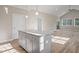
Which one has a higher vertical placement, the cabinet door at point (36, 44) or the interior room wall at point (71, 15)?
the interior room wall at point (71, 15)

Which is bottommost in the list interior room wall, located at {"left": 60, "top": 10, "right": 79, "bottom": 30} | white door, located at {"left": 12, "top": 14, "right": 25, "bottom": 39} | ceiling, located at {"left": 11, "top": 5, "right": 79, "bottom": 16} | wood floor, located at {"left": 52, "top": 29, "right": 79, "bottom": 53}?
wood floor, located at {"left": 52, "top": 29, "right": 79, "bottom": 53}

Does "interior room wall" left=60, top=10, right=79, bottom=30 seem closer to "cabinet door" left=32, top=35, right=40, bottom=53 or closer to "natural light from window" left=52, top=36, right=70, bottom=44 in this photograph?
"natural light from window" left=52, top=36, right=70, bottom=44

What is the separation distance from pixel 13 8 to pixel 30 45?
697 millimetres

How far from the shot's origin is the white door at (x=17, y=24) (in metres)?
1.88

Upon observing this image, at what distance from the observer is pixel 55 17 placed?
1953mm

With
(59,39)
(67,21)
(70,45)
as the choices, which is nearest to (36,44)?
(59,39)

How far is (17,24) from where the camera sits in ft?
6.30

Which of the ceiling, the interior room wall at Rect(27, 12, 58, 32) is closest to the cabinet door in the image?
the interior room wall at Rect(27, 12, 58, 32)

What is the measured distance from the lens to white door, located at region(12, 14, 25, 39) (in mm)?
1885

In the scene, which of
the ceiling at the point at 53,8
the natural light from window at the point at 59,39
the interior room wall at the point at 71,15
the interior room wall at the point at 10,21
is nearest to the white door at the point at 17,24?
the interior room wall at the point at 10,21

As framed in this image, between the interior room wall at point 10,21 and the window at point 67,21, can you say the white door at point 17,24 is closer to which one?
the interior room wall at point 10,21

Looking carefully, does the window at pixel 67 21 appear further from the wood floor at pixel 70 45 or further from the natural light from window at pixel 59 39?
the natural light from window at pixel 59 39

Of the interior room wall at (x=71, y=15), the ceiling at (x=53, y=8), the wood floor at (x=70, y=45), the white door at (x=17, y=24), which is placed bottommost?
the wood floor at (x=70, y=45)
